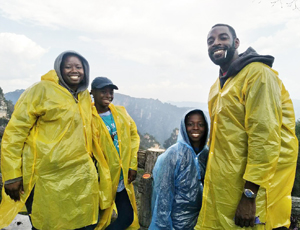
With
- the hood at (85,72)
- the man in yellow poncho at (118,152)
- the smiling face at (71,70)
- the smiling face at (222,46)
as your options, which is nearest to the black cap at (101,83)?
the man in yellow poncho at (118,152)

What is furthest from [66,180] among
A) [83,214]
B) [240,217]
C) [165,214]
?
[240,217]

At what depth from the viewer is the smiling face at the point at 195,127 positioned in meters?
2.38

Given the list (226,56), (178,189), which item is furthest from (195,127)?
(226,56)

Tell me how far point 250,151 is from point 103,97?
1.81 meters

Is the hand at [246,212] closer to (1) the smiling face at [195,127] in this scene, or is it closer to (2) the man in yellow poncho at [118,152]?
(1) the smiling face at [195,127]

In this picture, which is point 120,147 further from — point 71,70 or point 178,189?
point 71,70

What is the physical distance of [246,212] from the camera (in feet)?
5.86

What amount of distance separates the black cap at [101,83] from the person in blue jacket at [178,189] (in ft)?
3.71

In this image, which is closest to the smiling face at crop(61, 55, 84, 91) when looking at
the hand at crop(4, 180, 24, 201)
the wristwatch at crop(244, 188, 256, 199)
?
the hand at crop(4, 180, 24, 201)

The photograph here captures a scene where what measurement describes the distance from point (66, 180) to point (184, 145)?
122 cm

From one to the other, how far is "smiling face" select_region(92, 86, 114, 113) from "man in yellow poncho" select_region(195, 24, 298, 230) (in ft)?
4.50

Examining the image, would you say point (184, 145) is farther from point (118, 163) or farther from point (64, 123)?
point (64, 123)

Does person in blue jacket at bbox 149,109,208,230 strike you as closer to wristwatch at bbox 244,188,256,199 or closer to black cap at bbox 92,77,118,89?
wristwatch at bbox 244,188,256,199

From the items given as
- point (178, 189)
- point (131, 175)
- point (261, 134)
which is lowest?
point (131, 175)
